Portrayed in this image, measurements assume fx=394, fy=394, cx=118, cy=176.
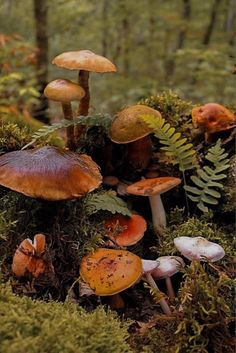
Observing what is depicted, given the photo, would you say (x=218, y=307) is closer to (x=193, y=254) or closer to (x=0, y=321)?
(x=193, y=254)

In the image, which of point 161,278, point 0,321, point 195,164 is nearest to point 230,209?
point 195,164

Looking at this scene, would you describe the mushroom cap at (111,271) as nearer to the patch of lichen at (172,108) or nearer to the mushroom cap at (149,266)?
the mushroom cap at (149,266)

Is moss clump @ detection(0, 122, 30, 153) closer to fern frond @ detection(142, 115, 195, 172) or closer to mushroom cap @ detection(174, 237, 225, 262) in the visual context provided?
fern frond @ detection(142, 115, 195, 172)

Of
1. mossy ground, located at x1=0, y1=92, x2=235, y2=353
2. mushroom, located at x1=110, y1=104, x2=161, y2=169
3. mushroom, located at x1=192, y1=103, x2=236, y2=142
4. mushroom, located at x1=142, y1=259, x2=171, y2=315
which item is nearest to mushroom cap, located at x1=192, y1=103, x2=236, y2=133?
mushroom, located at x1=192, y1=103, x2=236, y2=142

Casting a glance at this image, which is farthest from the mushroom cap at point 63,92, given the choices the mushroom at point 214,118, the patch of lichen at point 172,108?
the mushroom at point 214,118

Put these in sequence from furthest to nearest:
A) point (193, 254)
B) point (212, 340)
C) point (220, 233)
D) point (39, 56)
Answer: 1. point (39, 56)
2. point (220, 233)
3. point (193, 254)
4. point (212, 340)
